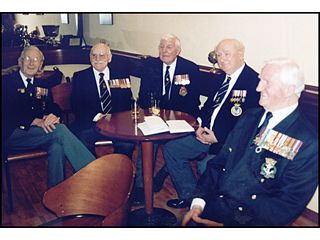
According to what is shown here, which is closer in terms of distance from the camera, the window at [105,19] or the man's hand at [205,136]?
the window at [105,19]


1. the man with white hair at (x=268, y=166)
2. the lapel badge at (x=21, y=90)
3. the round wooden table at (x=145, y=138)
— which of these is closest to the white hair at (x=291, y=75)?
the man with white hair at (x=268, y=166)

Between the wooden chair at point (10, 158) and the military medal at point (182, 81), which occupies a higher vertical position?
the military medal at point (182, 81)

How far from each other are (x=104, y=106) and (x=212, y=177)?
1321 mm

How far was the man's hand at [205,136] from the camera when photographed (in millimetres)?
2707

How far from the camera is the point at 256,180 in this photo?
1.95 m

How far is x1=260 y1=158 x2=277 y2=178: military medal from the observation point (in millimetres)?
1892

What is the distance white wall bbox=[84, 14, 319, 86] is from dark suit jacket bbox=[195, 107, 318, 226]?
1.54 ft

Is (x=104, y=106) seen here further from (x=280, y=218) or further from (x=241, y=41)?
(x=280, y=218)

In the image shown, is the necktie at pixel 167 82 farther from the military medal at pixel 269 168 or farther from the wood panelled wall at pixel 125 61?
the military medal at pixel 269 168

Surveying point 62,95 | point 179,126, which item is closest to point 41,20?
point 62,95

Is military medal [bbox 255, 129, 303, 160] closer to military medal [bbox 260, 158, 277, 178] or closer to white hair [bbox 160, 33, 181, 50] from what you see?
military medal [bbox 260, 158, 277, 178]

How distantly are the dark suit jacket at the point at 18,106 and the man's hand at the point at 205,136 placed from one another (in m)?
1.15
